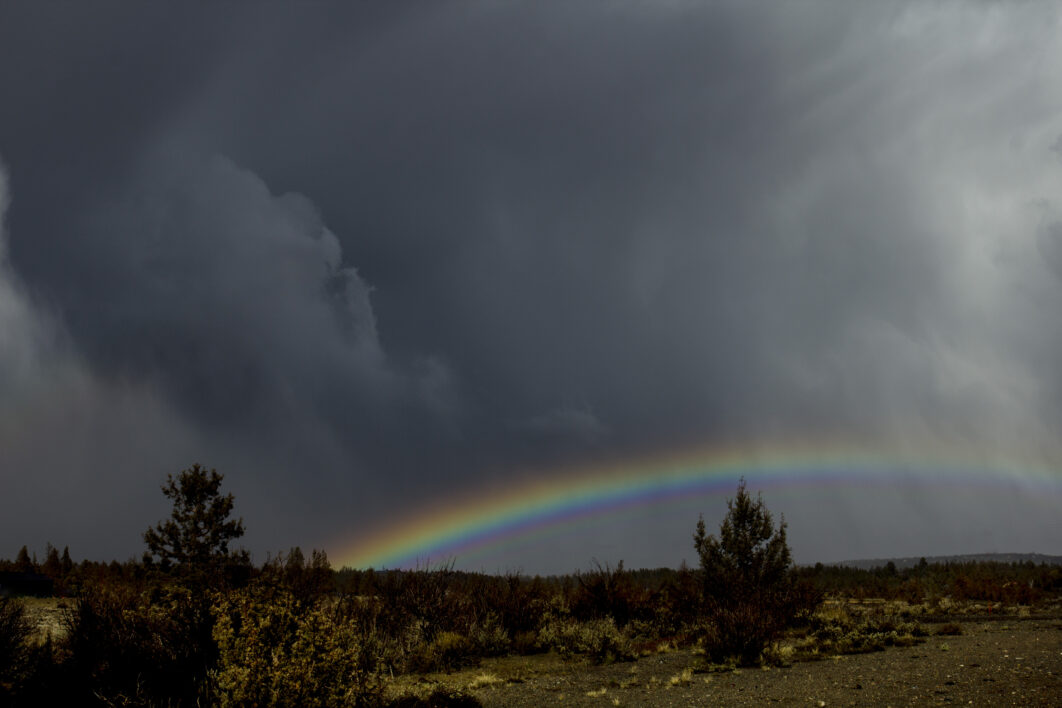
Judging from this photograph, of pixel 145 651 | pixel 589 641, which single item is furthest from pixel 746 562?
pixel 145 651

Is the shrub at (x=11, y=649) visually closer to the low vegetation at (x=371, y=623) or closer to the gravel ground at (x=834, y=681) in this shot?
the low vegetation at (x=371, y=623)

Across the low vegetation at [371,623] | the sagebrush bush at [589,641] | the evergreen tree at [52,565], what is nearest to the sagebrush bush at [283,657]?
the low vegetation at [371,623]

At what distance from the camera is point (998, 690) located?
1194cm

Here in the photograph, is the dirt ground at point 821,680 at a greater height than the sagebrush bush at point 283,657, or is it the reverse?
the sagebrush bush at point 283,657

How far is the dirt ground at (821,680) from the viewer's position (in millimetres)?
12242

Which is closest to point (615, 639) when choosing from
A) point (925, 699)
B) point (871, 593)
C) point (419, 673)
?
point (419, 673)

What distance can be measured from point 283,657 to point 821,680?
11.8 m

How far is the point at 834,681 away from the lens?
571 inches

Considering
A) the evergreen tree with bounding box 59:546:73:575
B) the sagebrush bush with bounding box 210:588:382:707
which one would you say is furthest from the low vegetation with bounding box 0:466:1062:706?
the evergreen tree with bounding box 59:546:73:575

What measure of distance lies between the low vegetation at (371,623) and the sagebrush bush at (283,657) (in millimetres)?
23

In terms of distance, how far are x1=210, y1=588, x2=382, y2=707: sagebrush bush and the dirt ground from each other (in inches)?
238

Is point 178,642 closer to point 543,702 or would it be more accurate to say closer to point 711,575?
point 543,702

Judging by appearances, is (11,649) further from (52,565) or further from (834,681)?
(52,565)

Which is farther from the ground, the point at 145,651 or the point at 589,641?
the point at 145,651
